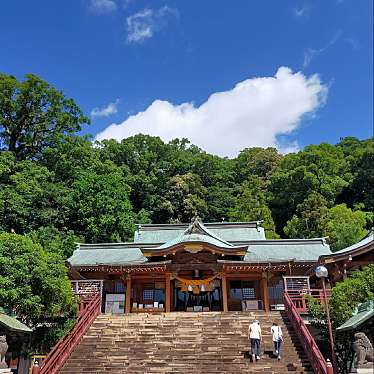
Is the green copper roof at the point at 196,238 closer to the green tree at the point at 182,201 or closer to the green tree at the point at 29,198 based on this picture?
the green tree at the point at 29,198

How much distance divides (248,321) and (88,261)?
1067 centimetres

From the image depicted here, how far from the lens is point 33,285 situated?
14891mm

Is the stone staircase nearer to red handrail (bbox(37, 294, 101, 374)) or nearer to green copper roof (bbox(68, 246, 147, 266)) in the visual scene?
red handrail (bbox(37, 294, 101, 374))

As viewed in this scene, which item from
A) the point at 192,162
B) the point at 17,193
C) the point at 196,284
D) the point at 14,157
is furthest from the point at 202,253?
the point at 192,162

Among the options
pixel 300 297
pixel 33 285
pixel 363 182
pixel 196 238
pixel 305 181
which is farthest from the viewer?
pixel 363 182

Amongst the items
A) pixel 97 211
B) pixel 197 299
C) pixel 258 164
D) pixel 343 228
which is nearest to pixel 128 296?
pixel 197 299

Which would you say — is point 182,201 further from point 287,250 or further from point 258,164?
point 287,250

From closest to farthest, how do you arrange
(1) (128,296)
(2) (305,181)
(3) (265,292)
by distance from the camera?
(3) (265,292)
(1) (128,296)
(2) (305,181)

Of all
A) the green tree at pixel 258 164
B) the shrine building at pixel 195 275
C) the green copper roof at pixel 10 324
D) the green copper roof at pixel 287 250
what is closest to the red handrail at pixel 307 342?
the shrine building at pixel 195 275

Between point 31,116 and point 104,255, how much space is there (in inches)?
663

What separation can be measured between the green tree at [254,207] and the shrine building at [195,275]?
13849mm

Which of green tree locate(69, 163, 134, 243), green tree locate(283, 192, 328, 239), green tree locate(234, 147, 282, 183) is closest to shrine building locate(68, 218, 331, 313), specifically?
green tree locate(69, 163, 134, 243)

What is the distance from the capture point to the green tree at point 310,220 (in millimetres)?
34153

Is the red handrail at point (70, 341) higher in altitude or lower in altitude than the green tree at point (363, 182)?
lower
